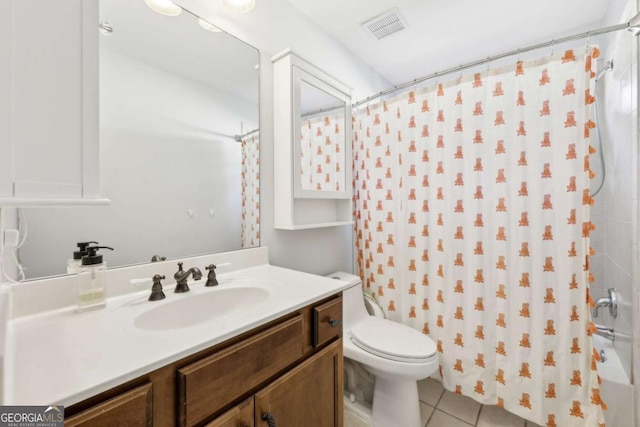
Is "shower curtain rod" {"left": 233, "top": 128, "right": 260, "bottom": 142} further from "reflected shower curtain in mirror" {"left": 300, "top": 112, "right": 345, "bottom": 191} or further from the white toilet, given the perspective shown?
the white toilet

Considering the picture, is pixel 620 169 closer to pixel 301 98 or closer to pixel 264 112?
pixel 301 98

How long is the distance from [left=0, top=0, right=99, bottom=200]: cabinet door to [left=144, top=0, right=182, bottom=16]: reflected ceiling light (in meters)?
0.71

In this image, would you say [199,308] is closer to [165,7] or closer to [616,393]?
[165,7]

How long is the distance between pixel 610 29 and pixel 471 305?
4.79ft

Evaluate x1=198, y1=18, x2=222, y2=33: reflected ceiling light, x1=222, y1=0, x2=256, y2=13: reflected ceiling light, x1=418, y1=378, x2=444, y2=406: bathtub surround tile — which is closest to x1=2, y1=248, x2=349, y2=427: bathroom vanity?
x1=418, y1=378, x2=444, y2=406: bathtub surround tile

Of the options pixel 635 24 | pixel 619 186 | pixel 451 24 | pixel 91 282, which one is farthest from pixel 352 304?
pixel 451 24

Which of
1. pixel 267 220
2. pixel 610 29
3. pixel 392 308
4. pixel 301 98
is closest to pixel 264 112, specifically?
pixel 301 98

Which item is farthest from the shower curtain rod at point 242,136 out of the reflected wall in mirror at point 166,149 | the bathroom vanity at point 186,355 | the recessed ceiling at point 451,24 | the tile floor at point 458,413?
the tile floor at point 458,413

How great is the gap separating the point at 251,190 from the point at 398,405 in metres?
1.36

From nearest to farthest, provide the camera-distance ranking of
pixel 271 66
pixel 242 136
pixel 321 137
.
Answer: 1. pixel 242 136
2. pixel 271 66
3. pixel 321 137

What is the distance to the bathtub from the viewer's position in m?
1.20

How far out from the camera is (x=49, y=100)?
1.48ft

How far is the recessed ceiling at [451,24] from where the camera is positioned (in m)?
1.58

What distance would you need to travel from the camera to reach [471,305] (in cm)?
147
